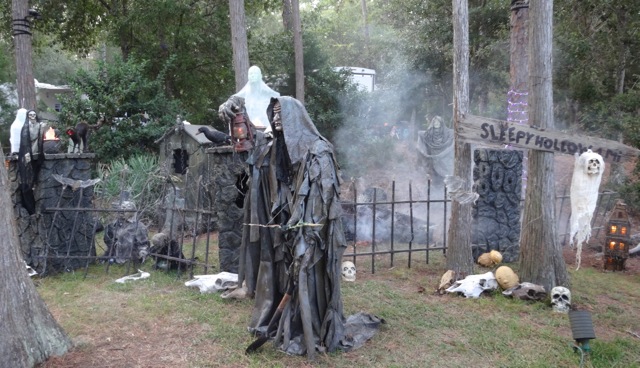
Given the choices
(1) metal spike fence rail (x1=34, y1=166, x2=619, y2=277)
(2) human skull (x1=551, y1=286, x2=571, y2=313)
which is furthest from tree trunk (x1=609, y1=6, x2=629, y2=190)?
(2) human skull (x1=551, y1=286, x2=571, y2=313)

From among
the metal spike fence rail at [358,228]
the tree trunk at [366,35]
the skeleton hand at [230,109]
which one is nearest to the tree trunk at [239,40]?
the metal spike fence rail at [358,228]

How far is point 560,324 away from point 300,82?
10.0m

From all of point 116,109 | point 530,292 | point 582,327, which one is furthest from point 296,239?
point 116,109

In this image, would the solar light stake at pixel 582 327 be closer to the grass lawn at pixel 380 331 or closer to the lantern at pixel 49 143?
the grass lawn at pixel 380 331

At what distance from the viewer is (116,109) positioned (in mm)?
13836

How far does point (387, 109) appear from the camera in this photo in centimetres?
1817

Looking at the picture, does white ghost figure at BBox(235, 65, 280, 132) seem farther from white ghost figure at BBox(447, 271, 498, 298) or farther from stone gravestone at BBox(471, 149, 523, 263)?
white ghost figure at BBox(447, 271, 498, 298)

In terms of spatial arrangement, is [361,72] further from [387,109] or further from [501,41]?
[501,41]

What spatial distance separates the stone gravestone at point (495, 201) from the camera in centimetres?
855

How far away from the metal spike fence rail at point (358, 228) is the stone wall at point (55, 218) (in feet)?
0.12

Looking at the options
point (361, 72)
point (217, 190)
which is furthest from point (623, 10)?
point (217, 190)

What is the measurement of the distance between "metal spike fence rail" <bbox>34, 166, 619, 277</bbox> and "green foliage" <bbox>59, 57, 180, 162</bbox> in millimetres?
2455

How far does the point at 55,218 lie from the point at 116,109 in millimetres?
7097

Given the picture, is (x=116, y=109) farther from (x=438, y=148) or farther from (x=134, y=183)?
(x=438, y=148)
